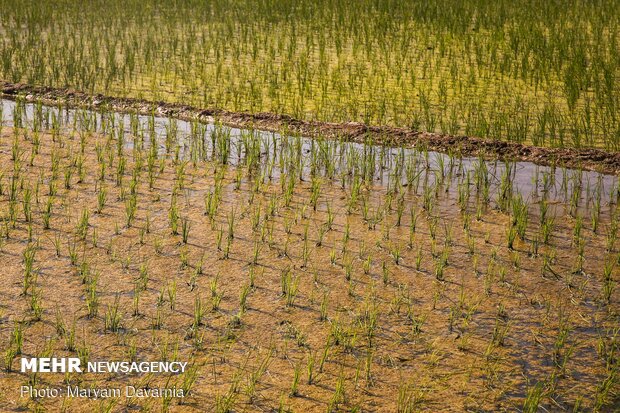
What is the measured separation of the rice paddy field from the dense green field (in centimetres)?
4

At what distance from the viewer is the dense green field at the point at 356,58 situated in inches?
268

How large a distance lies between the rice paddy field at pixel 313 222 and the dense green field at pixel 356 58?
45 millimetres

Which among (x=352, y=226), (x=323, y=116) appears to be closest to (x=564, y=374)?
(x=352, y=226)

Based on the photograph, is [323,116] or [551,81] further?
[551,81]

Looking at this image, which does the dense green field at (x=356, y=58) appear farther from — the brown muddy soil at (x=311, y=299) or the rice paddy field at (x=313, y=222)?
the brown muddy soil at (x=311, y=299)

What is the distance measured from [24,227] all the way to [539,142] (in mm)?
3389

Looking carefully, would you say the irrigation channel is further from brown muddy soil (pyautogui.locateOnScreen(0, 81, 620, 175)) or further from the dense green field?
the dense green field

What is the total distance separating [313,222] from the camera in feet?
15.8

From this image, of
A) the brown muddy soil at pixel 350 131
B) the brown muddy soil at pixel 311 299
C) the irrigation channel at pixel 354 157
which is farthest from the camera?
the brown muddy soil at pixel 350 131

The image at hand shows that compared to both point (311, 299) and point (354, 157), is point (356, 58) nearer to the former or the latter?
point (354, 157)

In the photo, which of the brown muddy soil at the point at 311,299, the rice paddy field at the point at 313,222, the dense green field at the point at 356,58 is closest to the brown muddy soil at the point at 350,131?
the rice paddy field at the point at 313,222

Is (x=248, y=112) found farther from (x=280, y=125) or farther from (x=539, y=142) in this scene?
(x=539, y=142)

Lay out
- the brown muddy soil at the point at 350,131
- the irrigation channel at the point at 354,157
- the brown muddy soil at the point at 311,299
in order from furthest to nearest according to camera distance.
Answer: the brown muddy soil at the point at 350,131 < the irrigation channel at the point at 354,157 < the brown muddy soil at the point at 311,299

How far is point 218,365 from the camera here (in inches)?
130
